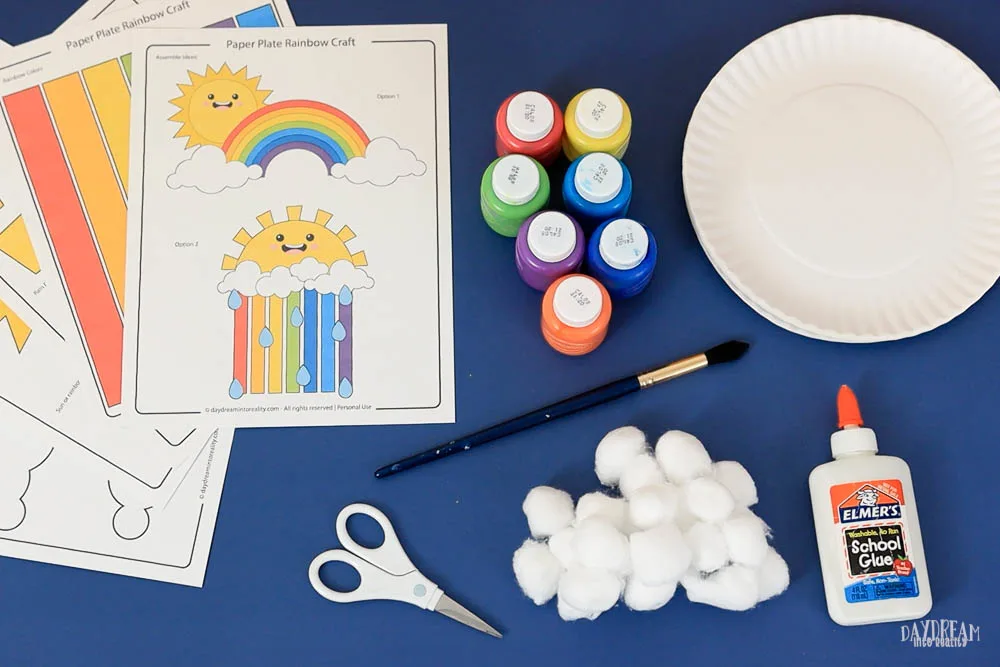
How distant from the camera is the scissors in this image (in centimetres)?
64

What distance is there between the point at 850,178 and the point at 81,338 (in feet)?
2.11

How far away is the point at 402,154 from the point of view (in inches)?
28.4

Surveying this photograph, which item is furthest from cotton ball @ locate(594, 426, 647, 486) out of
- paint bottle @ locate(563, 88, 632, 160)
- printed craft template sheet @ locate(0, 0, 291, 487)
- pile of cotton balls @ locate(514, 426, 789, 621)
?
printed craft template sheet @ locate(0, 0, 291, 487)

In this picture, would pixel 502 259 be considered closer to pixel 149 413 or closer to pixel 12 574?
pixel 149 413

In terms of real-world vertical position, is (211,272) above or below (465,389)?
above

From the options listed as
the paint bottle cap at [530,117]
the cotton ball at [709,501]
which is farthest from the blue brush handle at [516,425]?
the paint bottle cap at [530,117]

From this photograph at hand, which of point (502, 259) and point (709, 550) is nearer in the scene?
point (709, 550)

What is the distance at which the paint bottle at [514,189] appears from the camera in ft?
A: 2.09

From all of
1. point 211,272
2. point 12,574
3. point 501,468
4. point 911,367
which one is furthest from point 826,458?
point 12,574

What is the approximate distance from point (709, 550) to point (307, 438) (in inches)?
12.6

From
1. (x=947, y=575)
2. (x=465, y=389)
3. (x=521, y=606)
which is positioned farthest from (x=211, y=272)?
(x=947, y=575)

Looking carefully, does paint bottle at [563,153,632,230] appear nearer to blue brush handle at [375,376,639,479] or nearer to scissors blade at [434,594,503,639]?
blue brush handle at [375,376,639,479]

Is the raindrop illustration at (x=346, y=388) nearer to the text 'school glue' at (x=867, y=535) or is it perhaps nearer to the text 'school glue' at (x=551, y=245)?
the text 'school glue' at (x=551, y=245)

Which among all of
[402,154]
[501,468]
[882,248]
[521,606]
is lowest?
[521,606]
